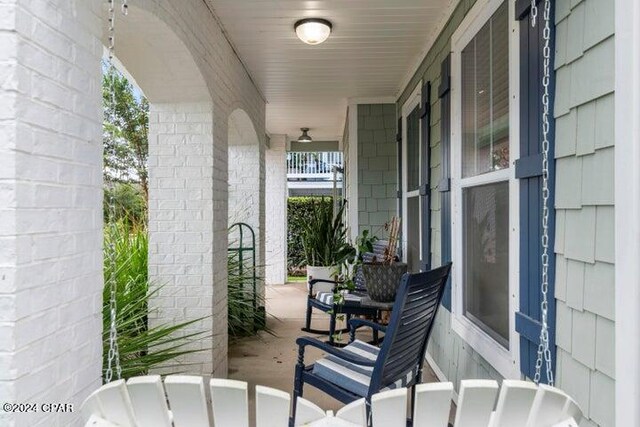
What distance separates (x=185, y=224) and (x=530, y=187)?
2.13m

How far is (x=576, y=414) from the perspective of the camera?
863mm

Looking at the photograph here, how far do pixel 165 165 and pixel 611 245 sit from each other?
260 centimetres

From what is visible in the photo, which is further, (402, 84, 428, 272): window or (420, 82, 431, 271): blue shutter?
(402, 84, 428, 272): window

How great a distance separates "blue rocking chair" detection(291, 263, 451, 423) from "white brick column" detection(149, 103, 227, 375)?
3.06ft

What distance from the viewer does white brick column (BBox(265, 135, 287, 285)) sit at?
307 inches

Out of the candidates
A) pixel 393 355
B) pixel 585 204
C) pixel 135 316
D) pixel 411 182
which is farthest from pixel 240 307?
pixel 585 204

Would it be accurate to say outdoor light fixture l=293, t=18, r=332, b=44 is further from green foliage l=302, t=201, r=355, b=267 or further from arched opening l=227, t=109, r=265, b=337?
green foliage l=302, t=201, r=355, b=267

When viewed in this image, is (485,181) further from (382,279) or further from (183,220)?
(183,220)

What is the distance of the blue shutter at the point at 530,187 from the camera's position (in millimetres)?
1697

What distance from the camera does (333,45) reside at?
3.65 meters

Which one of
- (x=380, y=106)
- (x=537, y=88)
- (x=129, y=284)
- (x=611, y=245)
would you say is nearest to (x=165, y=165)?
(x=129, y=284)
